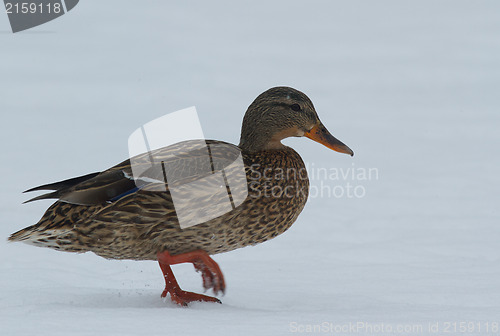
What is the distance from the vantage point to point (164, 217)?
12.0 feet

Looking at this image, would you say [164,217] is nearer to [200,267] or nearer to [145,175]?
[145,175]

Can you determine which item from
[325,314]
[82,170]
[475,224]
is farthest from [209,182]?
[82,170]

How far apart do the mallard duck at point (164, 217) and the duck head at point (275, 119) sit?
181mm

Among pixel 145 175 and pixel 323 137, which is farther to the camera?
pixel 323 137

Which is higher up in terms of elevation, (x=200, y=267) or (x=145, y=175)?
(x=145, y=175)

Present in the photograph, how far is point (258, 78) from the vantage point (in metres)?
12.2

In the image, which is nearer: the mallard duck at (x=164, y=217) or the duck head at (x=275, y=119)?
the mallard duck at (x=164, y=217)

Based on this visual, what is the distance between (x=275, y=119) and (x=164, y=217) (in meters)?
0.95

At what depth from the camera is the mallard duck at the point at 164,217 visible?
3.67 metres

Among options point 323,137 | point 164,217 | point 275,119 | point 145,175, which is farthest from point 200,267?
point 323,137

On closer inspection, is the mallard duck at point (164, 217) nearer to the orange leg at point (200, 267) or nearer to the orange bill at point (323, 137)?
the orange leg at point (200, 267)

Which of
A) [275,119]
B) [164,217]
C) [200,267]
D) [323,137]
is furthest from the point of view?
[323,137]

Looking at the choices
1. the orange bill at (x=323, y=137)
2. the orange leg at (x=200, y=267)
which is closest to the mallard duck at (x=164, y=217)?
the orange leg at (x=200, y=267)

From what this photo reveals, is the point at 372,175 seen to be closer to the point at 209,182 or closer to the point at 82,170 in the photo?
the point at 82,170
